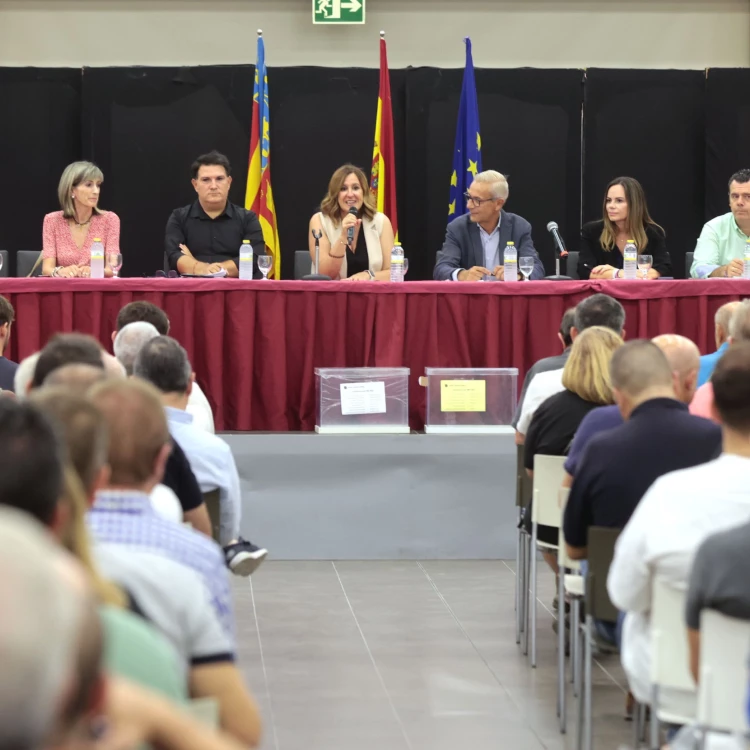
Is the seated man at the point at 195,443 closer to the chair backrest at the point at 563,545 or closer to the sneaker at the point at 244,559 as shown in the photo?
the sneaker at the point at 244,559

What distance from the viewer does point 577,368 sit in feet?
12.5

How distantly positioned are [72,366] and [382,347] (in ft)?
10.1

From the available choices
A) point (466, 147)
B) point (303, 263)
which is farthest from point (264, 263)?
point (466, 147)

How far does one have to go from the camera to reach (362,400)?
546cm

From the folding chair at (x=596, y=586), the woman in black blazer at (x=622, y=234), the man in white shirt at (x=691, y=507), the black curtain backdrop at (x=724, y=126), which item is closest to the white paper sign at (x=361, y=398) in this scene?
the woman in black blazer at (x=622, y=234)

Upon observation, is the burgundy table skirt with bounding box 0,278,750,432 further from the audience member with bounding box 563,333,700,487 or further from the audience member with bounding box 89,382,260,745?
the audience member with bounding box 89,382,260,745

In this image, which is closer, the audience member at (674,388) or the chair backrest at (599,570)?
the chair backrest at (599,570)

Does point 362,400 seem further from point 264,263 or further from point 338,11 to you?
point 338,11

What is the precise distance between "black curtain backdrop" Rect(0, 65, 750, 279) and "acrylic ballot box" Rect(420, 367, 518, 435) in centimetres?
Result: 313

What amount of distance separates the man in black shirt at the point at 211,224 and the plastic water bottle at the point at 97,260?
1.71 ft

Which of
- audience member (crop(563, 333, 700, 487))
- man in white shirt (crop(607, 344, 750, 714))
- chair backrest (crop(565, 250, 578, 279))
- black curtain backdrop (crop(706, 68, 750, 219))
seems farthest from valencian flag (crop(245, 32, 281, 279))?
man in white shirt (crop(607, 344, 750, 714))

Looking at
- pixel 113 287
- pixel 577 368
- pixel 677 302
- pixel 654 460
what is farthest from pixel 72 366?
pixel 677 302

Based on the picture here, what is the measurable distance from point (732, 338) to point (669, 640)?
1.78 meters

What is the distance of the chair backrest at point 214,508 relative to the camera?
3.32 metres
